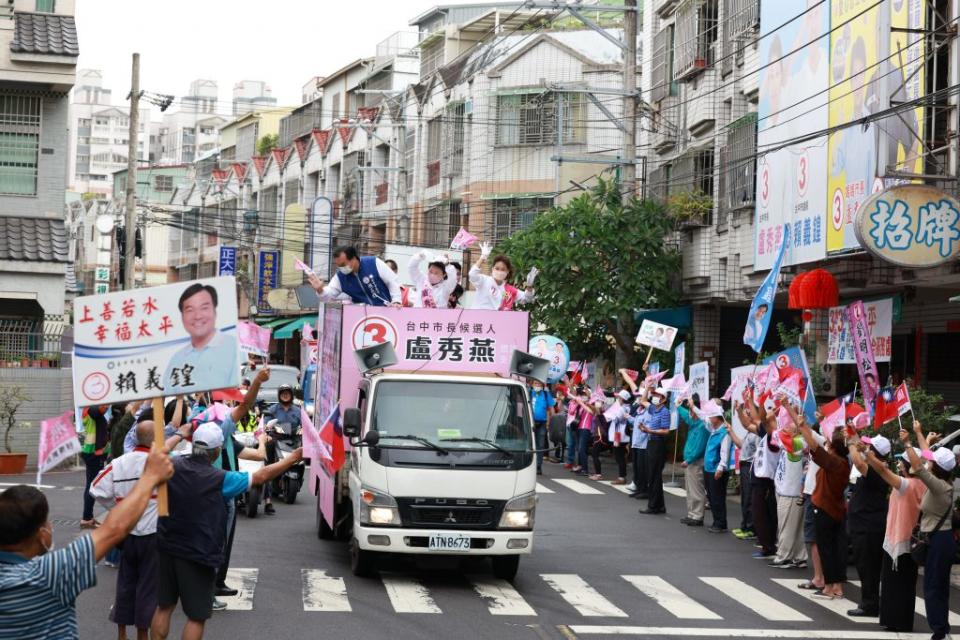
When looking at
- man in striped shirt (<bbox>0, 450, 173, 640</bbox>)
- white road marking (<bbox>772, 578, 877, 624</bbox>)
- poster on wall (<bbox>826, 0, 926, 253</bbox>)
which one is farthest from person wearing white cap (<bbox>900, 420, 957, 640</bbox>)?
man in striped shirt (<bbox>0, 450, 173, 640</bbox>)

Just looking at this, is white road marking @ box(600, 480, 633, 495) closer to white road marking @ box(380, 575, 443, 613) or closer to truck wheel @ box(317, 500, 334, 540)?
truck wheel @ box(317, 500, 334, 540)

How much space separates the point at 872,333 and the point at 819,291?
177 centimetres

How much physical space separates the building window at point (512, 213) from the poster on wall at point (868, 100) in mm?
19936

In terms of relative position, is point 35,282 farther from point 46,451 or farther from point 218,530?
point 218,530

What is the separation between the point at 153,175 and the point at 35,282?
67.9m

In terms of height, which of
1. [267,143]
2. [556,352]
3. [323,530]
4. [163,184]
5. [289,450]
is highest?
[267,143]

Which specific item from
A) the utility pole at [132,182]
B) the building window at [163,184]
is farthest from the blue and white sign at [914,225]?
the building window at [163,184]

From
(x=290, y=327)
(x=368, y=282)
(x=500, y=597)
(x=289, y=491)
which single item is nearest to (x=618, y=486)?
(x=289, y=491)

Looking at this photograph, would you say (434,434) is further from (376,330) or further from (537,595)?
(537,595)

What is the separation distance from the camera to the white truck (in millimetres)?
13594

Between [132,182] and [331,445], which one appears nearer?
[331,445]

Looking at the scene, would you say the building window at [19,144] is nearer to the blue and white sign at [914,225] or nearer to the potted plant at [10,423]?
the potted plant at [10,423]

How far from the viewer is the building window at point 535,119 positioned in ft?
135

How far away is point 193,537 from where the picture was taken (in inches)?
375
